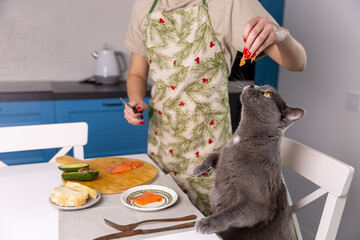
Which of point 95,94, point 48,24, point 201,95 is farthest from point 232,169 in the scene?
point 48,24

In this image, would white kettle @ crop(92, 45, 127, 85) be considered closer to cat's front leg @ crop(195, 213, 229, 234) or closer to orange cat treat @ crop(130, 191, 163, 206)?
orange cat treat @ crop(130, 191, 163, 206)

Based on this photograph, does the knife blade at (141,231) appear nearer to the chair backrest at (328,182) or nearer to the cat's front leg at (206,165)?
the cat's front leg at (206,165)

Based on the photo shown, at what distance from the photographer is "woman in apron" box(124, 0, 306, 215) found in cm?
133

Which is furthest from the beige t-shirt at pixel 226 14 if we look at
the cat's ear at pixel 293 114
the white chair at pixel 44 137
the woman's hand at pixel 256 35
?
the white chair at pixel 44 137

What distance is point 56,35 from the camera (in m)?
2.62

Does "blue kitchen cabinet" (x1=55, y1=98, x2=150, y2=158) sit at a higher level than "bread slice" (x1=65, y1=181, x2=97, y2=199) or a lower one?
lower

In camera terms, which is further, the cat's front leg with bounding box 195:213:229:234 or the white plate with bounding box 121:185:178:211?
the white plate with bounding box 121:185:178:211

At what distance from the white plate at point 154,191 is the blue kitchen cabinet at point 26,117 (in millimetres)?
1397

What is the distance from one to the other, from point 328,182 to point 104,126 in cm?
165

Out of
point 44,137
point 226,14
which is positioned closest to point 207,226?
point 226,14

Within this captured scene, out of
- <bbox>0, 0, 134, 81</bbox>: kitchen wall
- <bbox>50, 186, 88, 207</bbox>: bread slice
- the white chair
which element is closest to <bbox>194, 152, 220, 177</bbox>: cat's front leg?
<bbox>50, 186, 88, 207</bbox>: bread slice

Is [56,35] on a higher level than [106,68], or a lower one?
higher

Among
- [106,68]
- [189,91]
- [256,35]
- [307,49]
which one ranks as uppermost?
[256,35]

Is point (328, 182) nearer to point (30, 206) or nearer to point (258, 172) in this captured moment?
point (258, 172)
